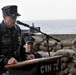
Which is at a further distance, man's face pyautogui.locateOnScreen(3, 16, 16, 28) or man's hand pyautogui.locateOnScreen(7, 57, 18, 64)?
man's face pyautogui.locateOnScreen(3, 16, 16, 28)

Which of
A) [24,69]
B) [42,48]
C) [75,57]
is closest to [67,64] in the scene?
[75,57]

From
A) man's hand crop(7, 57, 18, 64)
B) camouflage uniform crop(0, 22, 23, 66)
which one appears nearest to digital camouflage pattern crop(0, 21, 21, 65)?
camouflage uniform crop(0, 22, 23, 66)

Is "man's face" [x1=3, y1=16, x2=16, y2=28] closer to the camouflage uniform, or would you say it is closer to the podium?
the camouflage uniform

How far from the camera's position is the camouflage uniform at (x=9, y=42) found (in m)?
3.30

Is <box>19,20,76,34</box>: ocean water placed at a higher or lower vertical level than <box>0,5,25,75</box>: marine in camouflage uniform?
lower

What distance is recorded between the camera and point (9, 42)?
333 centimetres

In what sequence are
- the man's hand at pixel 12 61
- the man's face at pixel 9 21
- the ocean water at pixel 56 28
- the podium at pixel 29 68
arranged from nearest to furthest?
1. the podium at pixel 29 68
2. the man's hand at pixel 12 61
3. the man's face at pixel 9 21
4. the ocean water at pixel 56 28

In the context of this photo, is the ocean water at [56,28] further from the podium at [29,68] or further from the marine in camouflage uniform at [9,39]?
the podium at [29,68]

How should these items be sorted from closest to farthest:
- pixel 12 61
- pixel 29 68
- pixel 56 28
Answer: pixel 29 68 → pixel 12 61 → pixel 56 28

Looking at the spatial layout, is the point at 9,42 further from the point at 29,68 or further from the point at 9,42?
the point at 29,68

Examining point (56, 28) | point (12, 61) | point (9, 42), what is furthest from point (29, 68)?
point (56, 28)

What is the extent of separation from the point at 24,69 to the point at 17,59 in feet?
1.35

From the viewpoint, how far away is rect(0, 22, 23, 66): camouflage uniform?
3297mm

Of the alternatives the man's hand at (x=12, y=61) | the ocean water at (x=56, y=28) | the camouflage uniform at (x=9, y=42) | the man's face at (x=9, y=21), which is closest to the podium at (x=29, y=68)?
the man's hand at (x=12, y=61)
